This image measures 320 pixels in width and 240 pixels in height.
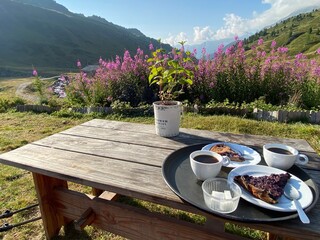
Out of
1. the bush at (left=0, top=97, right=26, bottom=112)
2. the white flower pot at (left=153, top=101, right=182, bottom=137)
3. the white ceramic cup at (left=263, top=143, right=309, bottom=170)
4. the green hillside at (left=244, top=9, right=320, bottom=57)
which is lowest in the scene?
the bush at (left=0, top=97, right=26, bottom=112)

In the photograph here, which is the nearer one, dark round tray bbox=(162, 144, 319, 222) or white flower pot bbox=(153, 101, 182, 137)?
dark round tray bbox=(162, 144, 319, 222)

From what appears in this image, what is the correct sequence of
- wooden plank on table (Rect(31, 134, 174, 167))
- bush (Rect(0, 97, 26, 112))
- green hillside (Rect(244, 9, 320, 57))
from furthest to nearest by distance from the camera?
green hillside (Rect(244, 9, 320, 57)) → bush (Rect(0, 97, 26, 112)) → wooden plank on table (Rect(31, 134, 174, 167))

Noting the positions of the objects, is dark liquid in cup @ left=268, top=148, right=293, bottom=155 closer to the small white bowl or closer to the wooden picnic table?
the wooden picnic table

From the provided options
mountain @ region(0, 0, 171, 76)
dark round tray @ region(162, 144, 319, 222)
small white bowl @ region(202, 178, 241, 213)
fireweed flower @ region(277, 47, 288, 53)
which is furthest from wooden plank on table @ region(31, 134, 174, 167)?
mountain @ region(0, 0, 171, 76)

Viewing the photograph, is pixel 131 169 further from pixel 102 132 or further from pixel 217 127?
pixel 217 127

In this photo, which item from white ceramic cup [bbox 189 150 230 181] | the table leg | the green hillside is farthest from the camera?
the green hillside

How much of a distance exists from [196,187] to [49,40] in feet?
258

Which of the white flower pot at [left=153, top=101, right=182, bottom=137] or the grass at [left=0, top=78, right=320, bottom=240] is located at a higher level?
the white flower pot at [left=153, top=101, right=182, bottom=137]

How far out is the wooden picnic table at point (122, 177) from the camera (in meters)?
1.09

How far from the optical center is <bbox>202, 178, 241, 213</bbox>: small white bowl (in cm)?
89

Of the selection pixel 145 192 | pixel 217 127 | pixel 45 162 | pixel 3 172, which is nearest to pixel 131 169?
pixel 145 192

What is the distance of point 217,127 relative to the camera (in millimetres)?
3865

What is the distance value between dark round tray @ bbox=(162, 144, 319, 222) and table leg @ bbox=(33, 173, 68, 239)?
3.31ft

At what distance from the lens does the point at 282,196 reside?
0.94m
